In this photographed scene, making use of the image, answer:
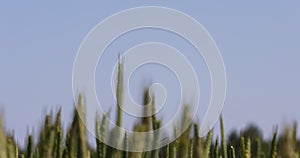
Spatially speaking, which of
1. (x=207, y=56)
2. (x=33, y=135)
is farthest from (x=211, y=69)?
(x=33, y=135)

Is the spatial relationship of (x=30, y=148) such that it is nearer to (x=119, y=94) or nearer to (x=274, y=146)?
(x=119, y=94)

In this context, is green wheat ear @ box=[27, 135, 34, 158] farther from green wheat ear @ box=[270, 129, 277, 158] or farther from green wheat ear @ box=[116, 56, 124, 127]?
green wheat ear @ box=[270, 129, 277, 158]

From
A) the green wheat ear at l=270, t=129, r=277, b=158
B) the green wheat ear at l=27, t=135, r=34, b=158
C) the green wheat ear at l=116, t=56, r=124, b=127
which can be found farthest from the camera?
the green wheat ear at l=27, t=135, r=34, b=158

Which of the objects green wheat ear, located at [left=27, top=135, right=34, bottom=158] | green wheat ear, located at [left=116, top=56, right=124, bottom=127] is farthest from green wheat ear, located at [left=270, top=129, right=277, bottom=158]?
green wheat ear, located at [left=27, top=135, right=34, bottom=158]

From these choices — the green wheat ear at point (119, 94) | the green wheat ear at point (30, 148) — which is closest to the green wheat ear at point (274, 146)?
the green wheat ear at point (119, 94)

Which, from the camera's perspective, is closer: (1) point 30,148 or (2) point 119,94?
(2) point 119,94

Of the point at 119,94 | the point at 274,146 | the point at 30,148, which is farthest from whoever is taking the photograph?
the point at 30,148

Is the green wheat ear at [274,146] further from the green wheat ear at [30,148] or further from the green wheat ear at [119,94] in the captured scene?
the green wheat ear at [30,148]

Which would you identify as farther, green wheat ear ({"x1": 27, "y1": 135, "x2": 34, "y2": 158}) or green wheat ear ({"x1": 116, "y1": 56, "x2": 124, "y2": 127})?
green wheat ear ({"x1": 27, "y1": 135, "x2": 34, "y2": 158})

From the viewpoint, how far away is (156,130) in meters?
1.59

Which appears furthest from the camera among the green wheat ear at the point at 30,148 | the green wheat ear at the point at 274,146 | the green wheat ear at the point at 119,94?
the green wheat ear at the point at 30,148

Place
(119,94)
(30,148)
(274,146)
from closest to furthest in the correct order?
(119,94) < (274,146) < (30,148)

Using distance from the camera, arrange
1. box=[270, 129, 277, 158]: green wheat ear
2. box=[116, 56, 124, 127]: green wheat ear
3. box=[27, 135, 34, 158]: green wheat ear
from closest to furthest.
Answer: box=[116, 56, 124, 127]: green wheat ear, box=[270, 129, 277, 158]: green wheat ear, box=[27, 135, 34, 158]: green wheat ear

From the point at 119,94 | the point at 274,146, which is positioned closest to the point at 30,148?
the point at 119,94
